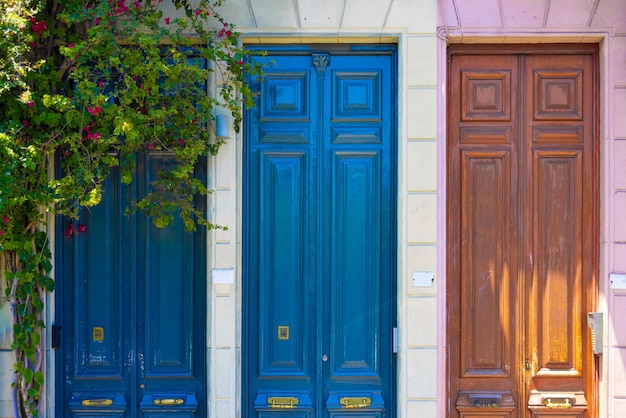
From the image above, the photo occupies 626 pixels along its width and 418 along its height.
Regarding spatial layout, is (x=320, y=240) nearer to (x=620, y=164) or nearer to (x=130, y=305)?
(x=130, y=305)

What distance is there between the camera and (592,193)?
5688 millimetres

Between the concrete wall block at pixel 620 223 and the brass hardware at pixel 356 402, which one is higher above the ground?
the concrete wall block at pixel 620 223

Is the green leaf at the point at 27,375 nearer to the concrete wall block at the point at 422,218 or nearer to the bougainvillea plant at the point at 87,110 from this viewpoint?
the bougainvillea plant at the point at 87,110

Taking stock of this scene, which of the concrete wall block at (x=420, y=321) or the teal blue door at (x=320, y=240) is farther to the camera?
the teal blue door at (x=320, y=240)

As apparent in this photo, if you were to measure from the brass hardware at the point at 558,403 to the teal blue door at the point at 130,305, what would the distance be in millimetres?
2453

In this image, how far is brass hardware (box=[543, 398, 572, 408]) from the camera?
569 centimetres

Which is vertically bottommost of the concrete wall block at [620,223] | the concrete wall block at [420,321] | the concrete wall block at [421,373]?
the concrete wall block at [421,373]

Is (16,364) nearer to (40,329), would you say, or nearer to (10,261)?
(40,329)

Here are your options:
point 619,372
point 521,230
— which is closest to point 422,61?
point 521,230

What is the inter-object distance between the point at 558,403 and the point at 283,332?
202 centimetres

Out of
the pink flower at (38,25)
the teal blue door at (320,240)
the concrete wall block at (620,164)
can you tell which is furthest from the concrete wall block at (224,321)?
the concrete wall block at (620,164)

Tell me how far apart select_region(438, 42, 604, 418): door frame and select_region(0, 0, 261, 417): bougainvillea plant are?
4.77 ft

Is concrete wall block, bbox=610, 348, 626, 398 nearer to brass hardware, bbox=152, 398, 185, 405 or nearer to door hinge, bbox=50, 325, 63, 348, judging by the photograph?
brass hardware, bbox=152, 398, 185, 405

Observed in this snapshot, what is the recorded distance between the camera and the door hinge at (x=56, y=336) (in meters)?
5.61
